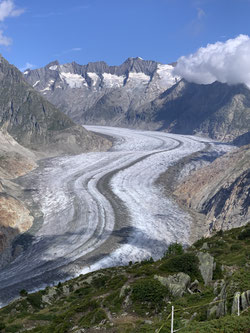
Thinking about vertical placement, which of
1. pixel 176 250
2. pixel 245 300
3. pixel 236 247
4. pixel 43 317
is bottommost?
pixel 43 317

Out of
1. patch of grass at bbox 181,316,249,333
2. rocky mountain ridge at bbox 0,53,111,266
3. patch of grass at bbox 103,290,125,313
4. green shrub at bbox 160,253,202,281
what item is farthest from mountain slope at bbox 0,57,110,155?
patch of grass at bbox 181,316,249,333

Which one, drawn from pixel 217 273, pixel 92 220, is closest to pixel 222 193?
pixel 92 220

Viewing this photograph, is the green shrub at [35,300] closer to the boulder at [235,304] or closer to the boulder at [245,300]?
the boulder at [235,304]

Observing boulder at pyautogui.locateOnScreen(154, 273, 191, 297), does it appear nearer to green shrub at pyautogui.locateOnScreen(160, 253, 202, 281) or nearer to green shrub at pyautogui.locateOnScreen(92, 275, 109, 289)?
green shrub at pyautogui.locateOnScreen(160, 253, 202, 281)

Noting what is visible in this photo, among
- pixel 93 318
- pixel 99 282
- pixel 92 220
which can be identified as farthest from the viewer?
pixel 92 220

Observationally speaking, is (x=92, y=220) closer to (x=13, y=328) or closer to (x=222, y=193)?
(x=222, y=193)
